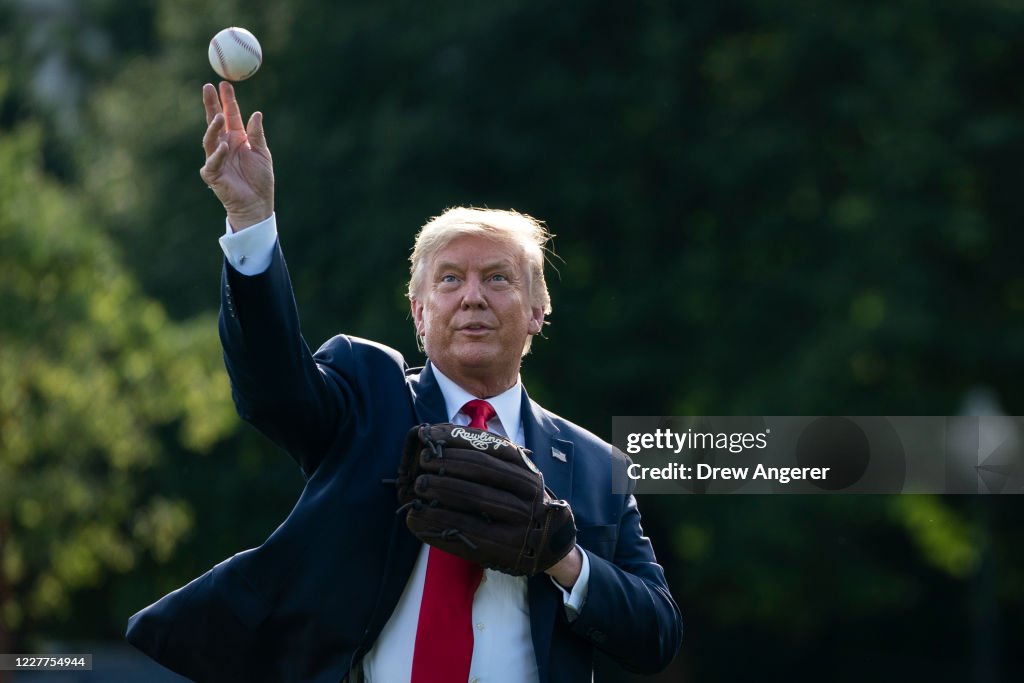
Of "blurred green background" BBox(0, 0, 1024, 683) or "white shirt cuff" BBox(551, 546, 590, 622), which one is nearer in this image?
"white shirt cuff" BBox(551, 546, 590, 622)

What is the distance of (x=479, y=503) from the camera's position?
346 centimetres

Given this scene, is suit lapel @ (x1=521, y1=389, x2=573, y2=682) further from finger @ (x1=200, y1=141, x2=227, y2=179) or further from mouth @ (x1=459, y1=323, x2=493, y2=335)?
finger @ (x1=200, y1=141, x2=227, y2=179)

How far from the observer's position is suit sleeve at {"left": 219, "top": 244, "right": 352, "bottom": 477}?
11.0ft

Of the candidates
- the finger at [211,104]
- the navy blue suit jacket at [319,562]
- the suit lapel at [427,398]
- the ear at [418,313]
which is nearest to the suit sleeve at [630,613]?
the navy blue suit jacket at [319,562]

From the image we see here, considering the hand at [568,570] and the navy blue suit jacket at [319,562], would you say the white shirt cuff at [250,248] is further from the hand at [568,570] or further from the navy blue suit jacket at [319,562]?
the hand at [568,570]

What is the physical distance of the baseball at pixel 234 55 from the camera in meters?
4.23

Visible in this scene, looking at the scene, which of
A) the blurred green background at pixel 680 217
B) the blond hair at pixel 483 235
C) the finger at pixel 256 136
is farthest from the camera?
the blurred green background at pixel 680 217

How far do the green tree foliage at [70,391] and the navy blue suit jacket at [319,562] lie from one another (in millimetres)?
8759

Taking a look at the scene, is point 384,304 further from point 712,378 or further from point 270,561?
point 270,561

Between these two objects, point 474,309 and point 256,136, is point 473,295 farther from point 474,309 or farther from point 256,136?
point 256,136

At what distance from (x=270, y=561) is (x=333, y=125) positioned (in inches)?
610

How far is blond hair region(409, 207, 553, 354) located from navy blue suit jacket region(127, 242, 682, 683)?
0.32 m

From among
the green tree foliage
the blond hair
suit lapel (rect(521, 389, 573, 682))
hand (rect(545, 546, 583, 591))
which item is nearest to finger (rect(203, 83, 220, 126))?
the blond hair

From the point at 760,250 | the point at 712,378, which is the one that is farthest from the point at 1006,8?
the point at 712,378
